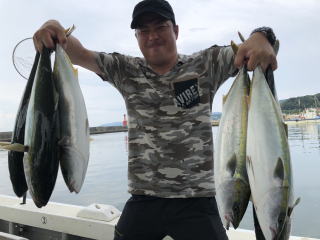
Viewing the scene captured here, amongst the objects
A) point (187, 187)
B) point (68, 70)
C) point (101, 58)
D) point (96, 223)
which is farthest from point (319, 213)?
point (68, 70)

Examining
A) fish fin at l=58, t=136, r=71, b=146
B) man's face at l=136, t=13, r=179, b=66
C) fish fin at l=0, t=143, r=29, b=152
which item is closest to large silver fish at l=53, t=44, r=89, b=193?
fish fin at l=58, t=136, r=71, b=146

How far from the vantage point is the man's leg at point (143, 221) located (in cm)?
242

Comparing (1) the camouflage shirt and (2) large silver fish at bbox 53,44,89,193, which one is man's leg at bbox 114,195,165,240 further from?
(2) large silver fish at bbox 53,44,89,193

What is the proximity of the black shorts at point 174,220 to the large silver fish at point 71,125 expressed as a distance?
3.02 ft

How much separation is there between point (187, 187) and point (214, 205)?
26cm

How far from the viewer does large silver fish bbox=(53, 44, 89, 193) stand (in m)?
1.64

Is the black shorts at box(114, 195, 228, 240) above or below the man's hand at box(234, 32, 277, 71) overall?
below

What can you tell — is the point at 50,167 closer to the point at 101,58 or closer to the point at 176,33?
the point at 101,58

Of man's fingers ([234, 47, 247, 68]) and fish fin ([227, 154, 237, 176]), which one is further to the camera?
man's fingers ([234, 47, 247, 68])

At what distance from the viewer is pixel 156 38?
7.89ft

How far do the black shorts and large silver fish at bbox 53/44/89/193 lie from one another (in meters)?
0.92

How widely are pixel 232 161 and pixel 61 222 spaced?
304 centimetres

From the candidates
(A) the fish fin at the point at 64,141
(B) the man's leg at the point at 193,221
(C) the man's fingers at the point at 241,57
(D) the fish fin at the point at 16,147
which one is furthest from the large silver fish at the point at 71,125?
(B) the man's leg at the point at 193,221

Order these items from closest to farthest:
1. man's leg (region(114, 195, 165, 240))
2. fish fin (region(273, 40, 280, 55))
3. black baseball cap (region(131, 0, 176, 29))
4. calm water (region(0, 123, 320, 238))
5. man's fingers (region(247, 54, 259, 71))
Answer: man's fingers (region(247, 54, 259, 71)) < fish fin (region(273, 40, 280, 55)) < black baseball cap (region(131, 0, 176, 29)) < man's leg (region(114, 195, 165, 240)) < calm water (region(0, 123, 320, 238))
